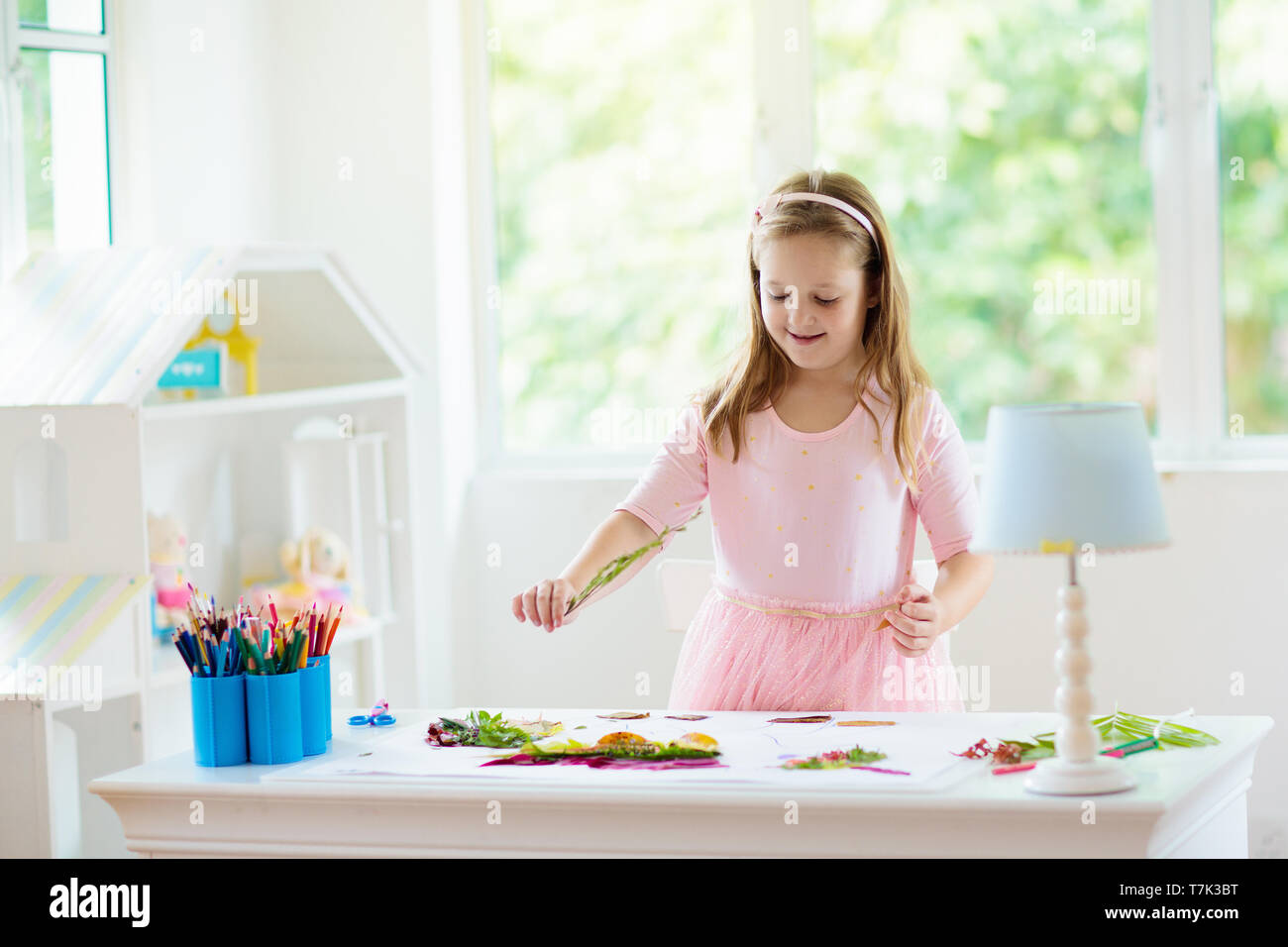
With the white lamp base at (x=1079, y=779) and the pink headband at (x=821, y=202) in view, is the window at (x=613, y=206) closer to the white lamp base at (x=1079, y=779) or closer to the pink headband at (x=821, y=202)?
the pink headband at (x=821, y=202)

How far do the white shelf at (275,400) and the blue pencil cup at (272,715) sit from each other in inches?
28.4

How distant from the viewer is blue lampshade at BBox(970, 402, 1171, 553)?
1.30 meters

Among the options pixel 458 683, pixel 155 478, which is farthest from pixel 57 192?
pixel 458 683

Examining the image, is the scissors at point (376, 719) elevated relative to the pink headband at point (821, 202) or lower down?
lower down

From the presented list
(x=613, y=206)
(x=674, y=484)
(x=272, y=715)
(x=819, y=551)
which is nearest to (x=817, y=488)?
(x=819, y=551)

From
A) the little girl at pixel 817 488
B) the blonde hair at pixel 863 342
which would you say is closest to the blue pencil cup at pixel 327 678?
the little girl at pixel 817 488

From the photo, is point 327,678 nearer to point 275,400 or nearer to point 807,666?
point 807,666

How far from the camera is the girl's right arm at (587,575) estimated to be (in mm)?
1717

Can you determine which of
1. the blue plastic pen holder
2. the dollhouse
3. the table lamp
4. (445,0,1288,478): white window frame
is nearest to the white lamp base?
the table lamp

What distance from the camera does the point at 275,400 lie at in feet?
8.02

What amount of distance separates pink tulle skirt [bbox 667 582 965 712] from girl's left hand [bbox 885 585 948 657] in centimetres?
12

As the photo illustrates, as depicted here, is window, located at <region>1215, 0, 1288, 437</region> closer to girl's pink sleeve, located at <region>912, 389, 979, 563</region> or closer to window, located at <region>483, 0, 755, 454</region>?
window, located at <region>483, 0, 755, 454</region>
